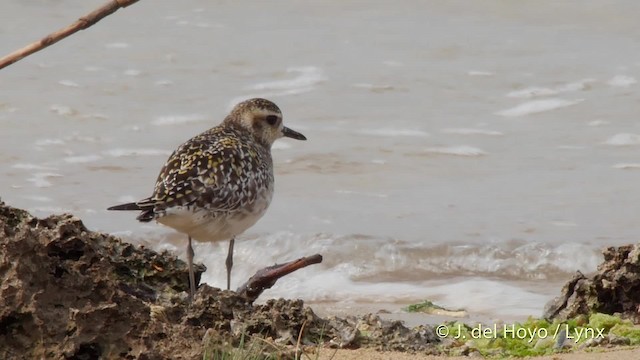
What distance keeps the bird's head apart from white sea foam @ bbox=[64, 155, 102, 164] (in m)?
3.56

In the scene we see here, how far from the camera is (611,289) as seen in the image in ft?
17.7

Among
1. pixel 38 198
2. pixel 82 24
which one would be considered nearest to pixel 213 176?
pixel 38 198

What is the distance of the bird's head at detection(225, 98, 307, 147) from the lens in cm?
770

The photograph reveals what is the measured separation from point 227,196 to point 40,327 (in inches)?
133

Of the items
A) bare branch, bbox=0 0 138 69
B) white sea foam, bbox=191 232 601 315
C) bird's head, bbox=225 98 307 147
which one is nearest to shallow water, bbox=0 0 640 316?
white sea foam, bbox=191 232 601 315

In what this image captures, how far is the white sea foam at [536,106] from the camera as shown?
12.5 metres

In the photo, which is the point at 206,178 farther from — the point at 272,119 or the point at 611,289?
the point at 611,289

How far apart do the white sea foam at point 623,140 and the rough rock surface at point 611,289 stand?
5.96 meters

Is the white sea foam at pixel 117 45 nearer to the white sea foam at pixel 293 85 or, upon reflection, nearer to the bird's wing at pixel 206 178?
the white sea foam at pixel 293 85

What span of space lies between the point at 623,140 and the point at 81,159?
4.88 meters

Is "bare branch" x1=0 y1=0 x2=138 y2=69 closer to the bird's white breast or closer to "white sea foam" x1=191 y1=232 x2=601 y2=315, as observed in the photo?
the bird's white breast

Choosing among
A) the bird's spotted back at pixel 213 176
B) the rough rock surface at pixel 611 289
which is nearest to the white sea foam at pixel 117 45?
the bird's spotted back at pixel 213 176

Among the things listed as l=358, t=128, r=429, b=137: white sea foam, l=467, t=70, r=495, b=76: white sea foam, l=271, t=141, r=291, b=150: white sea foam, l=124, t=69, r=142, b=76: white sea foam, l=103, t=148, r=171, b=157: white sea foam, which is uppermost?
l=467, t=70, r=495, b=76: white sea foam

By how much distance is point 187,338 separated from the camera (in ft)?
11.4
